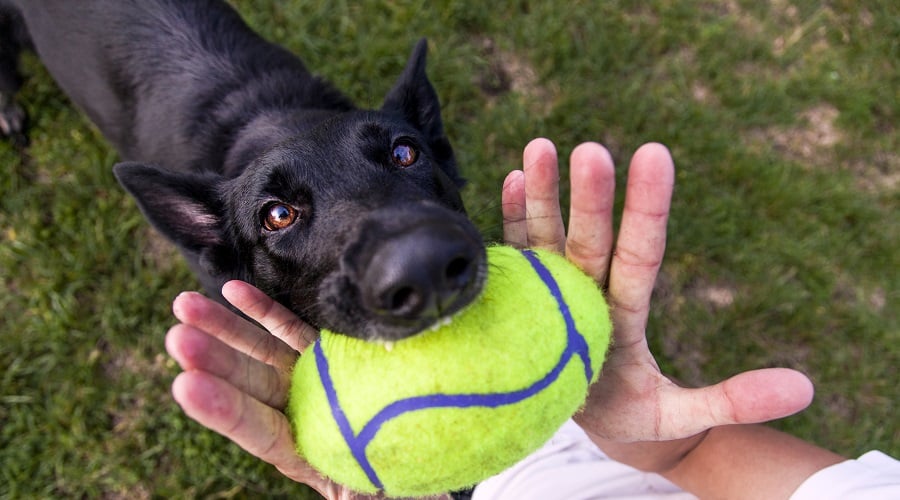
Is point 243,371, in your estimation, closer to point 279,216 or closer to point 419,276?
point 419,276

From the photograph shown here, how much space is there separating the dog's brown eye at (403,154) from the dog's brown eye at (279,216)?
0.53 meters

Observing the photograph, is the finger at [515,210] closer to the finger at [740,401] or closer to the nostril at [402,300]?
the finger at [740,401]

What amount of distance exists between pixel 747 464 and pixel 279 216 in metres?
2.54

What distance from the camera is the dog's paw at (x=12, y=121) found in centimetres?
476

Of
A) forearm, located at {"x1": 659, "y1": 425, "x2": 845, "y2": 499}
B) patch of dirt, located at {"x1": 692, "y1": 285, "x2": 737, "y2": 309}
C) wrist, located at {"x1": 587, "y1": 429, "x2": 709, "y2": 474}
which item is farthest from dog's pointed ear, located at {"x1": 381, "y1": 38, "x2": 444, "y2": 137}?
patch of dirt, located at {"x1": 692, "y1": 285, "x2": 737, "y2": 309}

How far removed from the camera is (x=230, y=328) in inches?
83.2

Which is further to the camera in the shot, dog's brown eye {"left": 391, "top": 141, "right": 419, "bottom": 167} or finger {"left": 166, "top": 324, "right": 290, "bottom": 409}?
dog's brown eye {"left": 391, "top": 141, "right": 419, "bottom": 167}

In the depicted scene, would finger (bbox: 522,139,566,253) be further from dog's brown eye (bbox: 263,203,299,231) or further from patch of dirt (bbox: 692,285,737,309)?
patch of dirt (bbox: 692,285,737,309)

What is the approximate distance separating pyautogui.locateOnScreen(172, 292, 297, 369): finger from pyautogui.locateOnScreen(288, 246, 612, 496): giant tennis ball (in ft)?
1.16

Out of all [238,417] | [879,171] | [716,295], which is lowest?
[716,295]

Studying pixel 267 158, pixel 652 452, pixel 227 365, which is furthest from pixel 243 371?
pixel 652 452

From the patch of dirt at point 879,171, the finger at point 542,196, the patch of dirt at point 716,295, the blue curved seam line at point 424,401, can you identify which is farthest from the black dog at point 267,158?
the patch of dirt at point 879,171

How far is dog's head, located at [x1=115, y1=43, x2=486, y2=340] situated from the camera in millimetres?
1774

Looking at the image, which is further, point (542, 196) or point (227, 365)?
point (542, 196)
